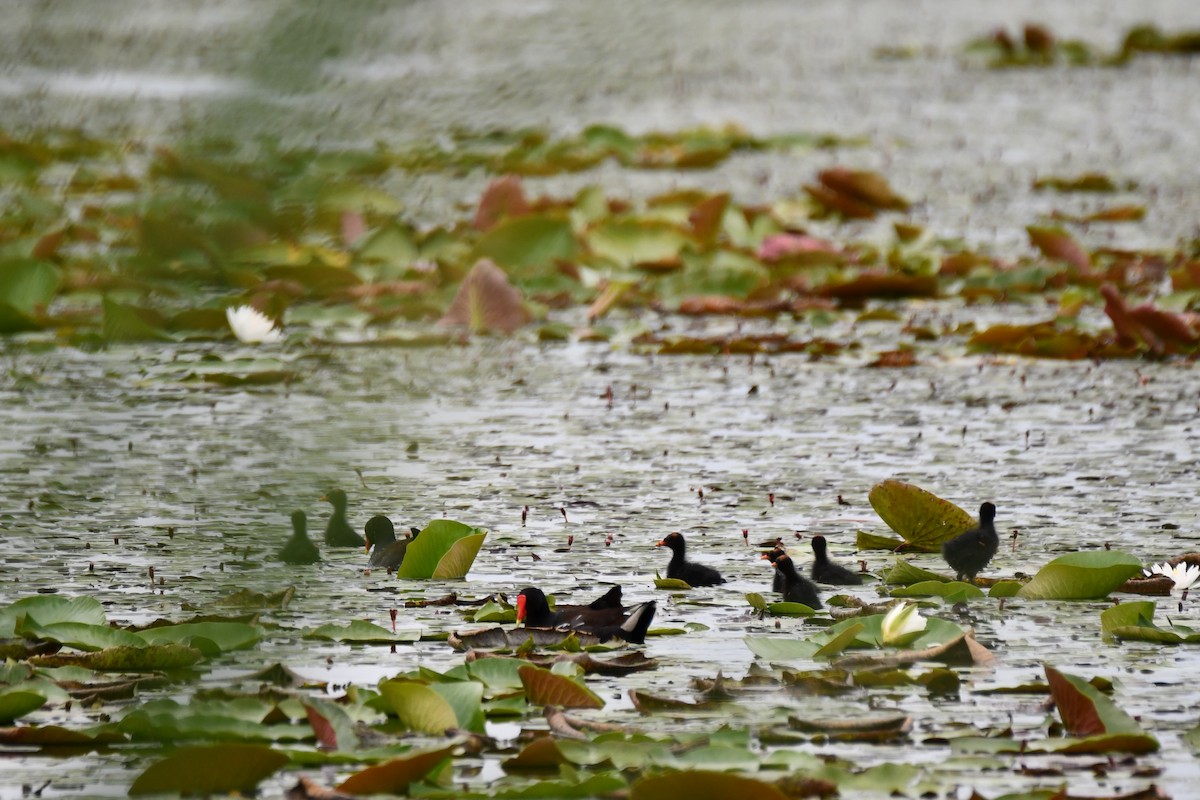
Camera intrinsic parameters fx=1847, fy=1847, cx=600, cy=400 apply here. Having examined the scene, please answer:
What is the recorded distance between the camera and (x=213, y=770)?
1.60 m

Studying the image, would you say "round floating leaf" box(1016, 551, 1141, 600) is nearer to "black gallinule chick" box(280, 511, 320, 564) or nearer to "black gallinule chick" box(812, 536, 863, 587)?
"black gallinule chick" box(812, 536, 863, 587)

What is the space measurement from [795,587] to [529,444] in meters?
1.38

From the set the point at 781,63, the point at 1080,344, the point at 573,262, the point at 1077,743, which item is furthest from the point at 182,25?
the point at 781,63

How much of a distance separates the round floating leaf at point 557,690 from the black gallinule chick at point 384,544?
0.71 meters

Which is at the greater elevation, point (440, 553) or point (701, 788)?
point (440, 553)

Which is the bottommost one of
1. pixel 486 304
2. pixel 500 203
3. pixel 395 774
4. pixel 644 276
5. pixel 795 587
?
pixel 395 774

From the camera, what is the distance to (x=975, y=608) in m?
2.74

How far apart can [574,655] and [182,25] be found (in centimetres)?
132

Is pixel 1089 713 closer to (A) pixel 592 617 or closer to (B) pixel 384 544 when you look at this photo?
(A) pixel 592 617

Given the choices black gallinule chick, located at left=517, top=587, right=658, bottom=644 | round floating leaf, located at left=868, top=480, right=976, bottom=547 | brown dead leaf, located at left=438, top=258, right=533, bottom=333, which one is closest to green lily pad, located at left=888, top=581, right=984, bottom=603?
round floating leaf, located at left=868, top=480, right=976, bottom=547

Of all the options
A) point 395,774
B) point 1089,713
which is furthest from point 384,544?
point 1089,713

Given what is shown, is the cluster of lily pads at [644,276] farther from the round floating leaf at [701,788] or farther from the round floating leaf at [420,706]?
the round floating leaf at [701,788]

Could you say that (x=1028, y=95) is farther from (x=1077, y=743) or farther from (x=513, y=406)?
(x=1077, y=743)

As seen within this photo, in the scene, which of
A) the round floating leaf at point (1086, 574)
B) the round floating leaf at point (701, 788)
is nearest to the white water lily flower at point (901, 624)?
the round floating leaf at point (1086, 574)
